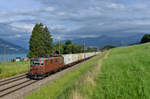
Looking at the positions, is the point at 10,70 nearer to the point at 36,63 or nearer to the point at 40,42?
the point at 36,63

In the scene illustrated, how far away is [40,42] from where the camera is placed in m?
64.6

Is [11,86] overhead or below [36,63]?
below

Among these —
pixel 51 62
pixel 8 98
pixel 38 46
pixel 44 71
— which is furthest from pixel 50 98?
pixel 38 46

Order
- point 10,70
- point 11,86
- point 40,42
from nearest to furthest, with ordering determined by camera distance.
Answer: point 11,86 < point 10,70 < point 40,42

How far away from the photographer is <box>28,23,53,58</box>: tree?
62944mm

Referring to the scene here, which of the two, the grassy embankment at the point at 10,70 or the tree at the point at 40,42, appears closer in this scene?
the grassy embankment at the point at 10,70

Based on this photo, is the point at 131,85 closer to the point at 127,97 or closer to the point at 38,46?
the point at 127,97

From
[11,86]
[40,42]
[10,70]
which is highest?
[40,42]

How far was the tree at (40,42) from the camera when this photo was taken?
62944 millimetres

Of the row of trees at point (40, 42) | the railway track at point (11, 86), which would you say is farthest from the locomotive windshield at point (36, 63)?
the row of trees at point (40, 42)

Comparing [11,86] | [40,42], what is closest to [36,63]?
[11,86]

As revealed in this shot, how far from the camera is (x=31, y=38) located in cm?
6456

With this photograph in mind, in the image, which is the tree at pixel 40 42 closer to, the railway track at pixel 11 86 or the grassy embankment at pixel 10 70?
the grassy embankment at pixel 10 70

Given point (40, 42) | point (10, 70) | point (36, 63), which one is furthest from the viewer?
point (40, 42)
